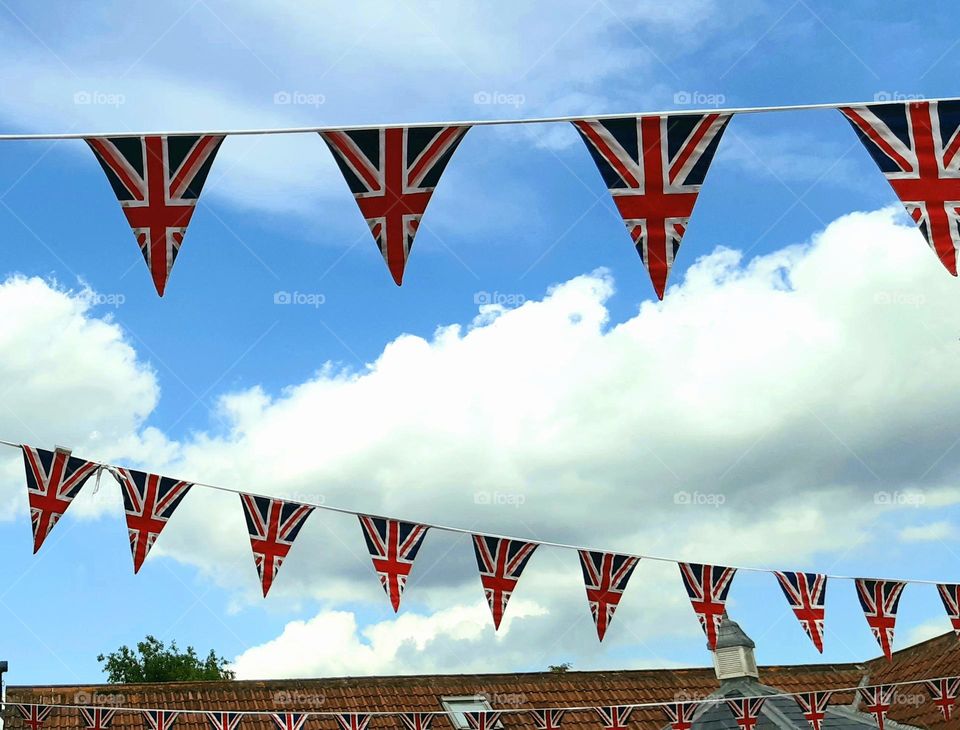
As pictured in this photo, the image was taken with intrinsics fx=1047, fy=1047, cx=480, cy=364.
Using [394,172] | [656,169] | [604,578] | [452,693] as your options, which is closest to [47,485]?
[394,172]

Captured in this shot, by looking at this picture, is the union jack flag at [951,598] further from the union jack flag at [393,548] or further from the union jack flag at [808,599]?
the union jack flag at [393,548]

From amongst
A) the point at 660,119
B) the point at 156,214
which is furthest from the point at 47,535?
the point at 660,119

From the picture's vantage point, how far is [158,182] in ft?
23.4

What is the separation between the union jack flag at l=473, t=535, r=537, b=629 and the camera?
39.2 feet

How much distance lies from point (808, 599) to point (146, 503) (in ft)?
26.9

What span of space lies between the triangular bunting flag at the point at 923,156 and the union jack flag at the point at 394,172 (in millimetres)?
2725

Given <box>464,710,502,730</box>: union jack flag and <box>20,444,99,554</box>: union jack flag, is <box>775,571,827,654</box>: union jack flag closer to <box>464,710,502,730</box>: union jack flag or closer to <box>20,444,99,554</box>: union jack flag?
<box>464,710,502,730</box>: union jack flag

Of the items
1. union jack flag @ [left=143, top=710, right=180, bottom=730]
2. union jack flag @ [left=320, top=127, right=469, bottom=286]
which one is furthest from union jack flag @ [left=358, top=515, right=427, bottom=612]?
union jack flag @ [left=143, top=710, right=180, bottom=730]

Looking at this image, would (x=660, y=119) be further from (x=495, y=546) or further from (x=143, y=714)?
(x=143, y=714)

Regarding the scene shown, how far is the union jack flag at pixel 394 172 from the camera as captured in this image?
22.9 ft

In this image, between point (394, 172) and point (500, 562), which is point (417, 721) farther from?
point (394, 172)

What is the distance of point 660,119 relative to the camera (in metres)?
7.04

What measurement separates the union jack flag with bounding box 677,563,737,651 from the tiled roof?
8.20m

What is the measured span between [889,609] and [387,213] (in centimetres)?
956
